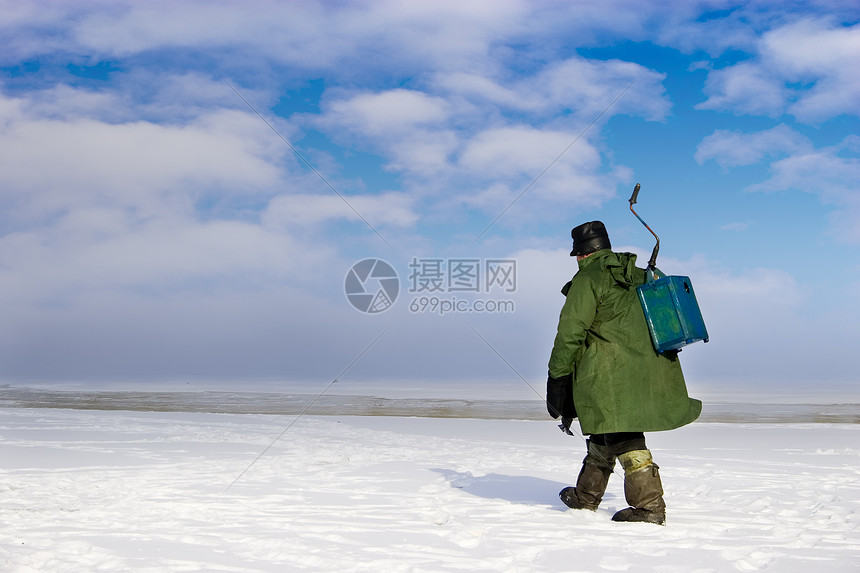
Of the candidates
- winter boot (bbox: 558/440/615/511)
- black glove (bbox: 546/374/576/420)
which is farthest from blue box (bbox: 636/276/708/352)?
winter boot (bbox: 558/440/615/511)

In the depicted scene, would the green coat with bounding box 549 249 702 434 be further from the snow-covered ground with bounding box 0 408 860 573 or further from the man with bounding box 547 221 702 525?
the snow-covered ground with bounding box 0 408 860 573

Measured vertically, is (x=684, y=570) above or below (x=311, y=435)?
below

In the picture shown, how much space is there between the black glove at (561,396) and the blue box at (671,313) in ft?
1.77

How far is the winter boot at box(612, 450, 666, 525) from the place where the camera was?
12.9 feet

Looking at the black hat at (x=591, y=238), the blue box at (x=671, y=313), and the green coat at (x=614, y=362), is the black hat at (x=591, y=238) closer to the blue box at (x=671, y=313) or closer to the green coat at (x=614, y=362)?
the green coat at (x=614, y=362)

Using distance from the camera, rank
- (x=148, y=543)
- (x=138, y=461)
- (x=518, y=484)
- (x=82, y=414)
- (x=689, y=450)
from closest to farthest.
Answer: (x=148, y=543) < (x=518, y=484) < (x=138, y=461) < (x=689, y=450) < (x=82, y=414)

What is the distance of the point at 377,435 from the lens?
29.4ft

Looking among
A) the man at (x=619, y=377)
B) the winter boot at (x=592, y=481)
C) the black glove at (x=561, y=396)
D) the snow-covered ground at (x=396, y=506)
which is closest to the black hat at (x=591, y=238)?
the man at (x=619, y=377)

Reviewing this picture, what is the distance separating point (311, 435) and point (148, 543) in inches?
207

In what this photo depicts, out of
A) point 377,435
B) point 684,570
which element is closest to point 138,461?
point 377,435

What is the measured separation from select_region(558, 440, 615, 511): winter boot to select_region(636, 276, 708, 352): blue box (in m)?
0.77

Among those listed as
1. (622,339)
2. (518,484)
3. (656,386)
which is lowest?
(518,484)

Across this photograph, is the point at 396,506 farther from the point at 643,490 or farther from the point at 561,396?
the point at 643,490

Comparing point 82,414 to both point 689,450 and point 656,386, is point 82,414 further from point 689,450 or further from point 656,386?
point 656,386
